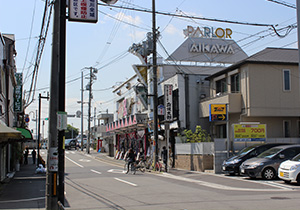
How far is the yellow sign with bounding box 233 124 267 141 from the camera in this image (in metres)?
22.5

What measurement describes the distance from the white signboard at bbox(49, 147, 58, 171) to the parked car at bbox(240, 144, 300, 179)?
1207 centimetres

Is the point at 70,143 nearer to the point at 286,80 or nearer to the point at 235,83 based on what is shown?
the point at 235,83

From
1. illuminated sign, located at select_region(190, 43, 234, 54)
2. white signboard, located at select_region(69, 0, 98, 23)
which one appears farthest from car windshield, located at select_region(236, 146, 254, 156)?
illuminated sign, located at select_region(190, 43, 234, 54)

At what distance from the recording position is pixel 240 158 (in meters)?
20.4

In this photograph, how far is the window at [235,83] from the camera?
86.6 ft

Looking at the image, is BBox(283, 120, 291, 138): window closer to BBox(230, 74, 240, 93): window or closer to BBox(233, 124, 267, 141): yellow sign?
BBox(230, 74, 240, 93): window

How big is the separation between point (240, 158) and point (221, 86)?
9.74 meters

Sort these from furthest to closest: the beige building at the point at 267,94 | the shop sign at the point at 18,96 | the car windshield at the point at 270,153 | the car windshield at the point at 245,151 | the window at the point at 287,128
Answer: the shop sign at the point at 18,96
the window at the point at 287,128
the beige building at the point at 267,94
the car windshield at the point at 245,151
the car windshield at the point at 270,153

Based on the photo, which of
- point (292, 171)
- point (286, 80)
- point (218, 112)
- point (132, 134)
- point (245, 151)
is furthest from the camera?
point (132, 134)

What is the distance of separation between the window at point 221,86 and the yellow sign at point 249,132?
622 cm

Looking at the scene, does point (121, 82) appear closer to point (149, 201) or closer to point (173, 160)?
point (173, 160)

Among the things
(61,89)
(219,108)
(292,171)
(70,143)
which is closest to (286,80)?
(219,108)

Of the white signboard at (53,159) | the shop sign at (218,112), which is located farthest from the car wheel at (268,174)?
the white signboard at (53,159)

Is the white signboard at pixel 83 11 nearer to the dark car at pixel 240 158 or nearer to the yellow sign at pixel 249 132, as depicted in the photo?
the dark car at pixel 240 158
